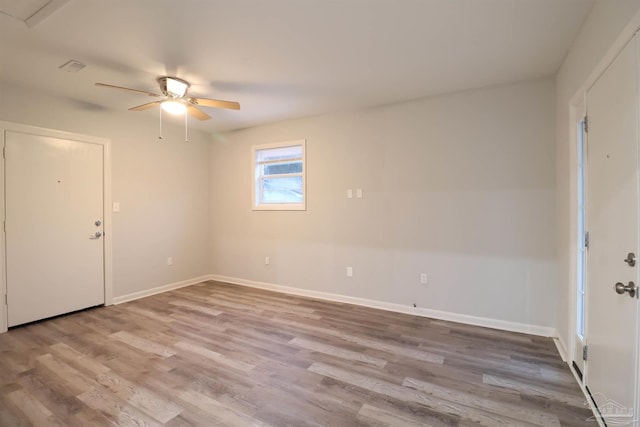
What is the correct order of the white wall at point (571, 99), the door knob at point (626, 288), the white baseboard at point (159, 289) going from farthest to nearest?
the white baseboard at point (159, 289), the white wall at point (571, 99), the door knob at point (626, 288)

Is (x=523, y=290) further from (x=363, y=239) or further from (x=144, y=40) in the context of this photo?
(x=144, y=40)

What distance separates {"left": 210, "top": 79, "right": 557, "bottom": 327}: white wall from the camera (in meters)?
2.95

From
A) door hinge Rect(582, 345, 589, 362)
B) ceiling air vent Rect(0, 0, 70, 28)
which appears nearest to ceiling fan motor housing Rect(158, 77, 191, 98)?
ceiling air vent Rect(0, 0, 70, 28)

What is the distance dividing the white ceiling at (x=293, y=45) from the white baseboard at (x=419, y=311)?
2522 millimetres

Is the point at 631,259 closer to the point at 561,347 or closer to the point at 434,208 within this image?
the point at 561,347

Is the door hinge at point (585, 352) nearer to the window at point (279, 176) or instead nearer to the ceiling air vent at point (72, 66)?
the window at point (279, 176)

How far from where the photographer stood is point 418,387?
209 cm

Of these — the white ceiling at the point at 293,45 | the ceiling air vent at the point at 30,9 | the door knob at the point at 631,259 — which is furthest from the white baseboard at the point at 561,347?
the ceiling air vent at the point at 30,9

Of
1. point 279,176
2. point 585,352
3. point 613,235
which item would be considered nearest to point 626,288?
point 613,235

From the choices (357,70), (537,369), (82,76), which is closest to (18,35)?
(82,76)

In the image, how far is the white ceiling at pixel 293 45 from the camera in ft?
6.33

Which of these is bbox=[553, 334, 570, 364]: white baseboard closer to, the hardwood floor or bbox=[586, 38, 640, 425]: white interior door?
the hardwood floor

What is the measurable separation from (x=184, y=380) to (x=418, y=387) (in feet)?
5.67

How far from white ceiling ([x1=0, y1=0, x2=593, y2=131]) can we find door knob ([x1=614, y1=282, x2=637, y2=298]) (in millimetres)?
1747
